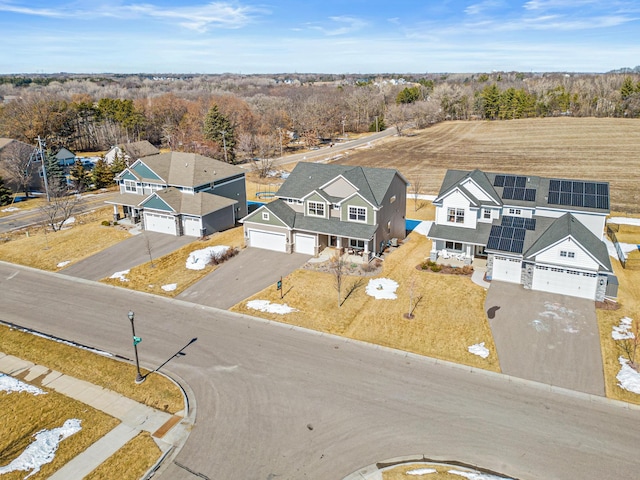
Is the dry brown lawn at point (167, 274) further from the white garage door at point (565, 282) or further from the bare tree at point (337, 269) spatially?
the white garage door at point (565, 282)

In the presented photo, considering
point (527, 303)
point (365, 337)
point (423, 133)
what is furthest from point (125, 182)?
point (423, 133)

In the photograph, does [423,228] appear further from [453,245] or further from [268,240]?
[268,240]

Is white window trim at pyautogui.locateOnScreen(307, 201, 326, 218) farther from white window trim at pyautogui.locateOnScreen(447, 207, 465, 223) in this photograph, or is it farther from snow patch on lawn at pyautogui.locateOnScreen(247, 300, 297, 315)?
snow patch on lawn at pyautogui.locateOnScreen(247, 300, 297, 315)

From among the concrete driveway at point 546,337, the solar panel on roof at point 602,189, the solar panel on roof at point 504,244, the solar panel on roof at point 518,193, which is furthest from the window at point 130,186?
the solar panel on roof at point 602,189

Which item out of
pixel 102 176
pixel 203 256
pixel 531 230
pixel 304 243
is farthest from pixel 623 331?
pixel 102 176

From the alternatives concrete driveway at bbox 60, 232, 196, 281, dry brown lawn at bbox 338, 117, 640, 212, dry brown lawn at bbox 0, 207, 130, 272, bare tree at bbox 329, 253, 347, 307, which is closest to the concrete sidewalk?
concrete driveway at bbox 60, 232, 196, 281
